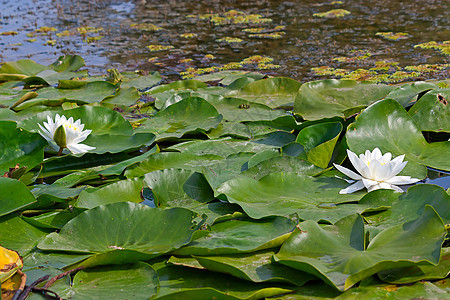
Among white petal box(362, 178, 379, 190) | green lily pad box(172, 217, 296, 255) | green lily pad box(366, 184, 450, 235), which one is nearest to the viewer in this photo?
green lily pad box(172, 217, 296, 255)

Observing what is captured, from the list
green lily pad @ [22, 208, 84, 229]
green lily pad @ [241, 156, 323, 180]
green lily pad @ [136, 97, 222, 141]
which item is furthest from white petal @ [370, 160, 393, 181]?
green lily pad @ [22, 208, 84, 229]

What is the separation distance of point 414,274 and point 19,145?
171 cm

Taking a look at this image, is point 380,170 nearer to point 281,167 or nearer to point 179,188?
point 281,167

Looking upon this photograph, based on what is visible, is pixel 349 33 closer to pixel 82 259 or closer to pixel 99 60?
pixel 99 60

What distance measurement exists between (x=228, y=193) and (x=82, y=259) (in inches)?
21.4

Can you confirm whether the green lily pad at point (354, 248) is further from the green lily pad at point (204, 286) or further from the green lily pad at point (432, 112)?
the green lily pad at point (432, 112)

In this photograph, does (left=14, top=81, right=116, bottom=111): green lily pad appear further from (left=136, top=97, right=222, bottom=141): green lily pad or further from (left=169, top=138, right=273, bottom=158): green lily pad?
(left=169, top=138, right=273, bottom=158): green lily pad

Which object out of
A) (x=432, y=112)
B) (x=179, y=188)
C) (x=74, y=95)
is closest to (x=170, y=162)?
(x=179, y=188)

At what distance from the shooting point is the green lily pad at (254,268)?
1.27m

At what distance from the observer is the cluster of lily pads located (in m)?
1.29

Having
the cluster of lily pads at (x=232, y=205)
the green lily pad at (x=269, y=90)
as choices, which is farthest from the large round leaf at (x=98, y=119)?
the green lily pad at (x=269, y=90)

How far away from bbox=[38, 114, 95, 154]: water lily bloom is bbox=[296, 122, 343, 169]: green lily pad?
3.28 feet

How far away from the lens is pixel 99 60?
4.68m

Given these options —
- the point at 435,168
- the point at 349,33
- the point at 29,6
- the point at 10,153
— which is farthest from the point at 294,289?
the point at 29,6
